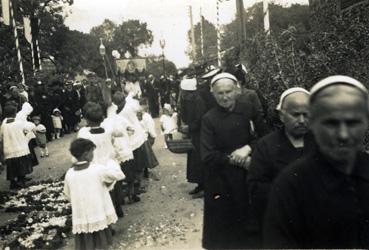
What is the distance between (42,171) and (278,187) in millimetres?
10538

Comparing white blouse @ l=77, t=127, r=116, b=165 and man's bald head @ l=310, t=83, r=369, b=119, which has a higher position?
man's bald head @ l=310, t=83, r=369, b=119

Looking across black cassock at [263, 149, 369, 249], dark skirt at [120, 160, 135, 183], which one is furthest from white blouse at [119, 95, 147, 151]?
black cassock at [263, 149, 369, 249]

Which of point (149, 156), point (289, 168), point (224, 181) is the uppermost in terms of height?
point (289, 168)

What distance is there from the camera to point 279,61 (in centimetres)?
725

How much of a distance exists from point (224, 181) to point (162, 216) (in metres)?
3.10

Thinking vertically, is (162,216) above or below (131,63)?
below

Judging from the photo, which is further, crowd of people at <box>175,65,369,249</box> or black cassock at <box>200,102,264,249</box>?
black cassock at <box>200,102,264,249</box>

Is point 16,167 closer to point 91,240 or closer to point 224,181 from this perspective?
point 91,240

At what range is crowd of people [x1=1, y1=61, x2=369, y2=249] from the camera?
1.93m

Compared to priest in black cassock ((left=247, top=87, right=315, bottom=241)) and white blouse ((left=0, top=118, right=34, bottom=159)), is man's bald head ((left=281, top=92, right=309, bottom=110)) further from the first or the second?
white blouse ((left=0, top=118, right=34, bottom=159))

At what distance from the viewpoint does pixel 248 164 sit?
4105 millimetres

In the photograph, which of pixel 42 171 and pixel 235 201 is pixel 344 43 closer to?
pixel 235 201

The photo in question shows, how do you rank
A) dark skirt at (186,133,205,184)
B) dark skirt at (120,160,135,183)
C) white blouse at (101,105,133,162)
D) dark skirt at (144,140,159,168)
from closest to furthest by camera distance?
white blouse at (101,105,133,162) < dark skirt at (120,160,135,183) < dark skirt at (186,133,205,184) < dark skirt at (144,140,159,168)

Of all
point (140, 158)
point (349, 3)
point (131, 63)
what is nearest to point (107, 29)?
point (131, 63)
